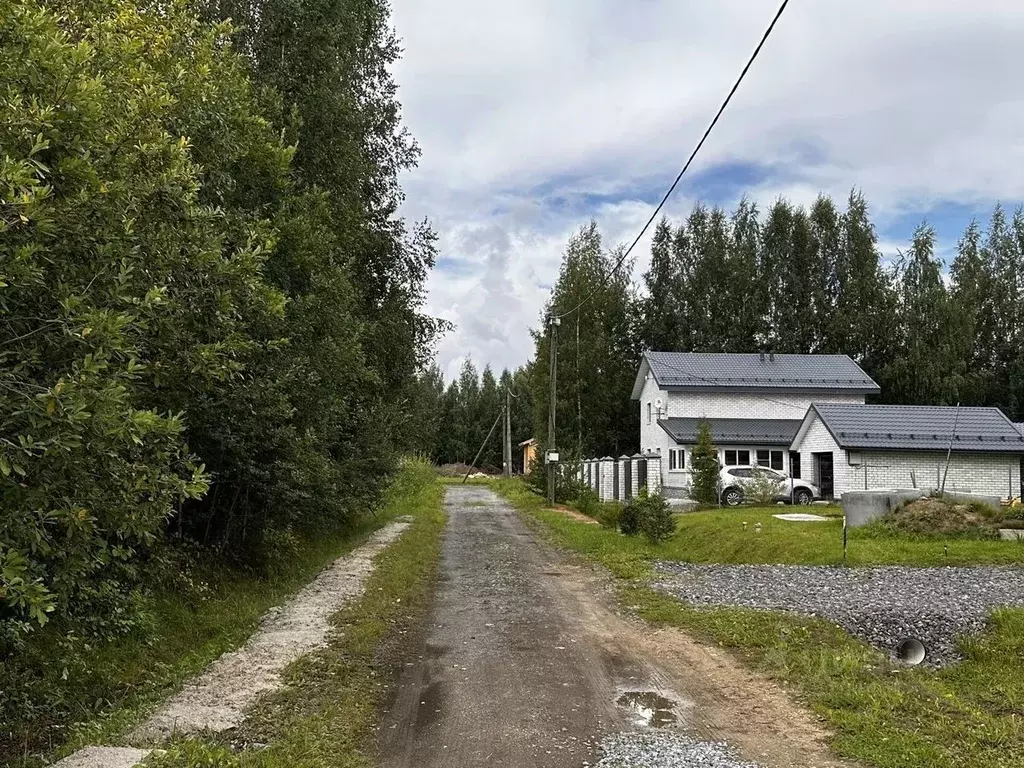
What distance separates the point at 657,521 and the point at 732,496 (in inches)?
378

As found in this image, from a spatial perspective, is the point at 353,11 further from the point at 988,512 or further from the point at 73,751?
the point at 988,512

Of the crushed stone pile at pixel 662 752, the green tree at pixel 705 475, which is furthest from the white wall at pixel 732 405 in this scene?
the crushed stone pile at pixel 662 752

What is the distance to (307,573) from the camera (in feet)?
43.9

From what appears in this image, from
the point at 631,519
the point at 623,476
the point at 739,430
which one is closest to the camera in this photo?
the point at 631,519

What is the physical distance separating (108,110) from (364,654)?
5.43 metres

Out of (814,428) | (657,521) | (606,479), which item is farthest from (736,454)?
(657,521)

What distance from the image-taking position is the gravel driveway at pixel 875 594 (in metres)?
8.77

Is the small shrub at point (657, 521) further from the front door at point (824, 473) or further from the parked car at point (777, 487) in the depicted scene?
the front door at point (824, 473)

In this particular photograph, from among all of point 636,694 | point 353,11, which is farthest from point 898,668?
point 353,11

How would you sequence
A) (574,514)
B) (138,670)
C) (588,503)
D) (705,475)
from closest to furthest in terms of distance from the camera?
(138,670), (705,475), (574,514), (588,503)

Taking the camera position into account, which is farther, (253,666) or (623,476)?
(623,476)

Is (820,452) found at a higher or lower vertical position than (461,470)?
higher

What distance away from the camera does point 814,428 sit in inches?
1063

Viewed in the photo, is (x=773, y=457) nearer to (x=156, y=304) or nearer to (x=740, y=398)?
(x=740, y=398)
